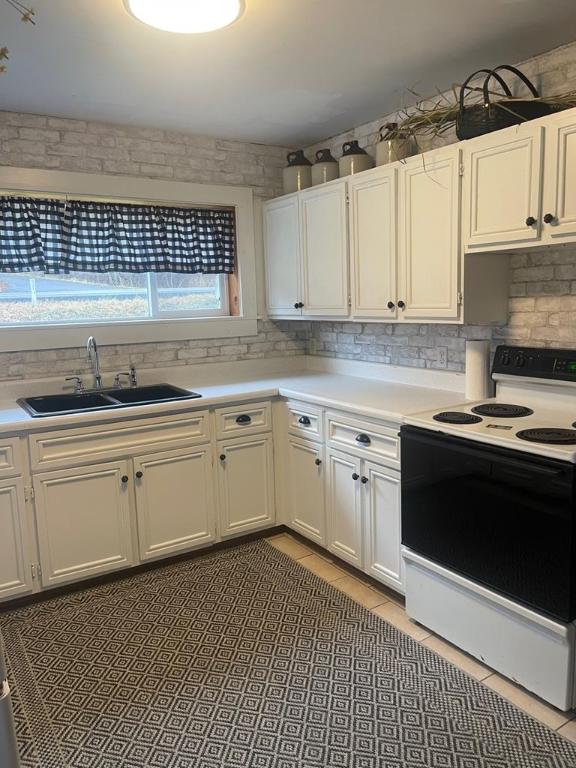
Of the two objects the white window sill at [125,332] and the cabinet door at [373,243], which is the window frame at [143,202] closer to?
the white window sill at [125,332]

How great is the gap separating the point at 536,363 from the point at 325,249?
138 centimetres

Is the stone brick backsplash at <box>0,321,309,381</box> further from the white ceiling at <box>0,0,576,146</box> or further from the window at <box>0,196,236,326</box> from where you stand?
the white ceiling at <box>0,0,576,146</box>

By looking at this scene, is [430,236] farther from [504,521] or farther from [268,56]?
[504,521]

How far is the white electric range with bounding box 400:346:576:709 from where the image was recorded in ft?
6.19

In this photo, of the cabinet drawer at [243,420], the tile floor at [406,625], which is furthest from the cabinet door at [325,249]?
the tile floor at [406,625]

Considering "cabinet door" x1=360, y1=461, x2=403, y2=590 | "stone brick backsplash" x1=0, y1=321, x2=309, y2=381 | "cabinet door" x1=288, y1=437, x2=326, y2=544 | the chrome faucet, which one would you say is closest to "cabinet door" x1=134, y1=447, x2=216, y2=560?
"cabinet door" x1=288, y1=437, x2=326, y2=544

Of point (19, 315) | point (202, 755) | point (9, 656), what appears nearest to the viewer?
point (202, 755)

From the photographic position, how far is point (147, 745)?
1.90 meters

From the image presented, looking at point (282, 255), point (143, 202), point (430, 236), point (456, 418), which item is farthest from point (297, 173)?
point (456, 418)

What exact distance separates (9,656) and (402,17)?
115 inches

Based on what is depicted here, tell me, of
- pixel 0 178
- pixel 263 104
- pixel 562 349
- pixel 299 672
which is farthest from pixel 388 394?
pixel 0 178

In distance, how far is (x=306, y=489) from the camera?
3.22 metres

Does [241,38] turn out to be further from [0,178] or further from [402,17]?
[0,178]

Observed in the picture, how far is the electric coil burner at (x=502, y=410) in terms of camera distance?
92.1 inches
